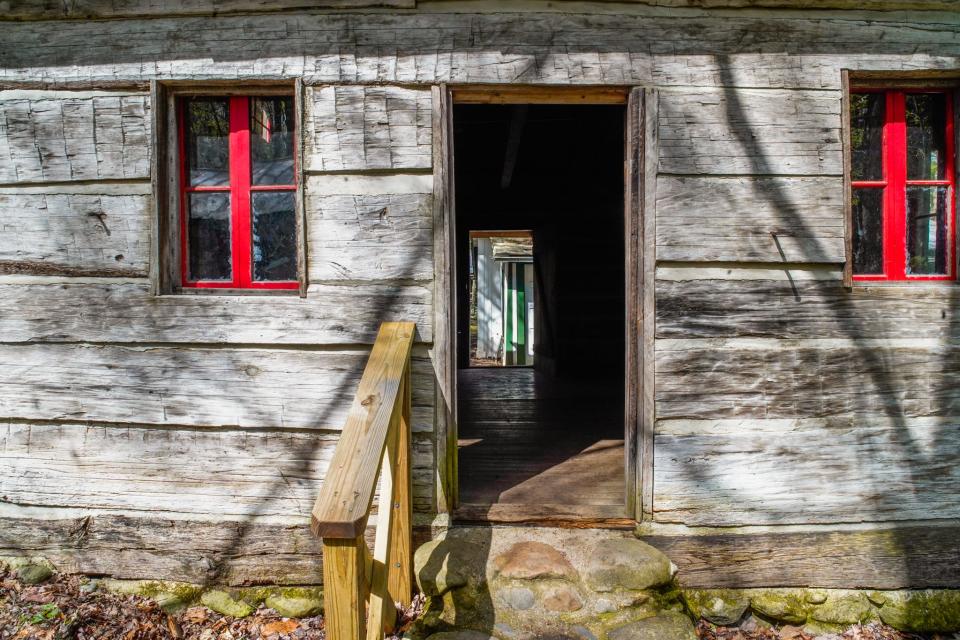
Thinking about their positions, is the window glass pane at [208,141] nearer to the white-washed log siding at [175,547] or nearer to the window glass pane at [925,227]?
the white-washed log siding at [175,547]

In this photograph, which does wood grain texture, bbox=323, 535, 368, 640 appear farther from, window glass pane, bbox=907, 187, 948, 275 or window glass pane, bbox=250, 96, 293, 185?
window glass pane, bbox=907, 187, 948, 275

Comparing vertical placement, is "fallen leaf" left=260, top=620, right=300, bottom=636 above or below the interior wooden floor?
below

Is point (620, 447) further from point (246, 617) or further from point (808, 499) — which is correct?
point (246, 617)

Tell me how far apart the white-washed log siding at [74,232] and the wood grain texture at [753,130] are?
265 centimetres

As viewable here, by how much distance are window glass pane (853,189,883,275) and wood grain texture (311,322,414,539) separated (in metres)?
2.30

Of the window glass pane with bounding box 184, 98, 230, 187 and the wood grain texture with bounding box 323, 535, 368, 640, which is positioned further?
the window glass pane with bounding box 184, 98, 230, 187

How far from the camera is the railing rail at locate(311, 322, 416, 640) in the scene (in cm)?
164

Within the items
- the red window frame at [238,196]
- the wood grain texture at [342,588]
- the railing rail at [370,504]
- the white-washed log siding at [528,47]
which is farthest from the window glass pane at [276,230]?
the wood grain texture at [342,588]

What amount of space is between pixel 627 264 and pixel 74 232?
110 inches

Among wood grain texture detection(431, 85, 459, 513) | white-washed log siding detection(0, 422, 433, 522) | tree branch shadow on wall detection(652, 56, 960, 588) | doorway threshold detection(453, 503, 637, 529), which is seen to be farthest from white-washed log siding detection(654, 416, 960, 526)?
white-washed log siding detection(0, 422, 433, 522)

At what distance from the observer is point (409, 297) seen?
2.78 m

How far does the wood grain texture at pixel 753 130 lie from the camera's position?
2768 millimetres

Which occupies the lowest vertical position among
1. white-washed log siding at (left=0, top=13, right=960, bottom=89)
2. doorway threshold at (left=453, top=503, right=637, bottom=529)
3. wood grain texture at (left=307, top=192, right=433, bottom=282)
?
doorway threshold at (left=453, top=503, right=637, bottom=529)

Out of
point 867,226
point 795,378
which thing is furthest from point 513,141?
point 795,378
